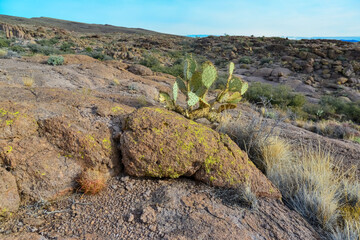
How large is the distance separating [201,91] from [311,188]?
7.23 ft

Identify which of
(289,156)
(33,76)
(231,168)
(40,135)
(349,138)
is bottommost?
(349,138)

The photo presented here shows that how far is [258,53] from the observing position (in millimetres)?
28422

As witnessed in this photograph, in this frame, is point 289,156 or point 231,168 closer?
point 231,168

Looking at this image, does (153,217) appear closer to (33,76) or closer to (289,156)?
(289,156)

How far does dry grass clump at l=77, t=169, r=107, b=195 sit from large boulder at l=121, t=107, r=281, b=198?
1.04ft

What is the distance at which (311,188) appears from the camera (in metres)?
2.56

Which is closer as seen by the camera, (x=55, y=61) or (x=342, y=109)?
(x=55, y=61)

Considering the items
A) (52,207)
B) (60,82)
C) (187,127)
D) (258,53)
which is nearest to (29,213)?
(52,207)

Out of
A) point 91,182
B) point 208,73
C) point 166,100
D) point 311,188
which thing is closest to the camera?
point 91,182

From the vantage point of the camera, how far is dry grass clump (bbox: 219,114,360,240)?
7.41ft

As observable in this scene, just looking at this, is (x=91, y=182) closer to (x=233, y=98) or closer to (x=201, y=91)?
(x=201, y=91)

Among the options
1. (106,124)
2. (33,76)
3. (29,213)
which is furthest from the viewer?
(33,76)

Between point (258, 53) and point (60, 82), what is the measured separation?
91.2 ft

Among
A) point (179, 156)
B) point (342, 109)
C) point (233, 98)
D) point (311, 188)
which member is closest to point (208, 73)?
point (233, 98)
